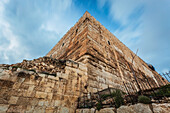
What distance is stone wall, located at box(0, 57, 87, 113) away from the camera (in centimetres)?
231

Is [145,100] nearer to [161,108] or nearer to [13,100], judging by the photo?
[161,108]

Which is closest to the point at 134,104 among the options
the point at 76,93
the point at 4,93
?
the point at 76,93

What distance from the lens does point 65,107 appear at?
287 centimetres

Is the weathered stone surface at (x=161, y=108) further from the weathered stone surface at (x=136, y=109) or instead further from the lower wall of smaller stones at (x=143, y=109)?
Answer: the weathered stone surface at (x=136, y=109)

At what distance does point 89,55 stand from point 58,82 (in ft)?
7.53

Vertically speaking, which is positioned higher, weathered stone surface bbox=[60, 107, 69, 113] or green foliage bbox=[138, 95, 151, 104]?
green foliage bbox=[138, 95, 151, 104]

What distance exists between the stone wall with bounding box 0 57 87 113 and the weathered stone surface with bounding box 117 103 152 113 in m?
1.83

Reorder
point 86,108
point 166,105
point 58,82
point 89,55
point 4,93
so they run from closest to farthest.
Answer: point 166,105 < point 4,93 < point 86,108 < point 58,82 < point 89,55

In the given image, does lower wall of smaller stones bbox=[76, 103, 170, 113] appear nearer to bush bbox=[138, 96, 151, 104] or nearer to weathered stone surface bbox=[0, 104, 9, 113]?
bush bbox=[138, 96, 151, 104]

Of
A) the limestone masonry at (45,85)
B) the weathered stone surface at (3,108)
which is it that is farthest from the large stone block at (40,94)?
the weathered stone surface at (3,108)

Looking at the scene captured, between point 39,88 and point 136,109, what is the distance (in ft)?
9.25

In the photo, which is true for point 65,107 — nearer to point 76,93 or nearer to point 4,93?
point 76,93

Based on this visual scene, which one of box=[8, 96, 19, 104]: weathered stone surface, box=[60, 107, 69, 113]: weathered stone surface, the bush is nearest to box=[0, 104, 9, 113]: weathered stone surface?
box=[8, 96, 19, 104]: weathered stone surface

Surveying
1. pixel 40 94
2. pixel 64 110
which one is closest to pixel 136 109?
pixel 64 110
